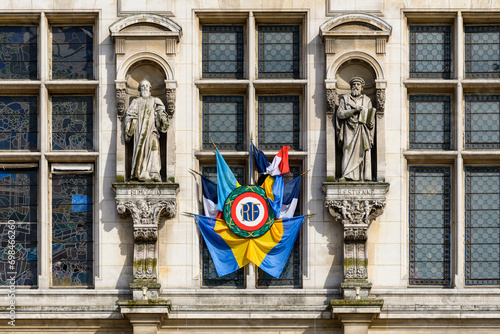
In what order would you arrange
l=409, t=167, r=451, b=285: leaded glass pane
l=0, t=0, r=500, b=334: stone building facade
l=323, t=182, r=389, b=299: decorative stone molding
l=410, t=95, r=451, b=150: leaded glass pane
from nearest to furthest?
l=323, t=182, r=389, b=299: decorative stone molding < l=0, t=0, r=500, b=334: stone building facade < l=409, t=167, r=451, b=285: leaded glass pane < l=410, t=95, r=451, b=150: leaded glass pane

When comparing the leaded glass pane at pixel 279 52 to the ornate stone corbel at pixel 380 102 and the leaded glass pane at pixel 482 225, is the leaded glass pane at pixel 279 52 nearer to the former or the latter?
the ornate stone corbel at pixel 380 102

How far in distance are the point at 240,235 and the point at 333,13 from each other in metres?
4.17

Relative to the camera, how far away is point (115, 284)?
23.8 metres

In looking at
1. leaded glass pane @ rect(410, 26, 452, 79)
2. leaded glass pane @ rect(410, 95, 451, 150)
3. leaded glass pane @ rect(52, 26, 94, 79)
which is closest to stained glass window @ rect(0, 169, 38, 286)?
leaded glass pane @ rect(52, 26, 94, 79)

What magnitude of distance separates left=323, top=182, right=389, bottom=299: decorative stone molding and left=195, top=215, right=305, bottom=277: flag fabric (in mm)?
731

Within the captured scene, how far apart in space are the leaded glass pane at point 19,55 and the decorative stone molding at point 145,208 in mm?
2752

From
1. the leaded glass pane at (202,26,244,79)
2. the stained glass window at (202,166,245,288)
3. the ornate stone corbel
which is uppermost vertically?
the leaded glass pane at (202,26,244,79)

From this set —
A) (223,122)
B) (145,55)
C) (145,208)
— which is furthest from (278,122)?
(145,208)

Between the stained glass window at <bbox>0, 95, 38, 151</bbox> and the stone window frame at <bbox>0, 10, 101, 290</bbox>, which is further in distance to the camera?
the stained glass window at <bbox>0, 95, 38, 151</bbox>

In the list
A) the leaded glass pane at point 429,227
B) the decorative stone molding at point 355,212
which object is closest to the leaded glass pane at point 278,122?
the decorative stone molding at point 355,212

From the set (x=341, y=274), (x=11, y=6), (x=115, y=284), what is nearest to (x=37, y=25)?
(x=11, y=6)

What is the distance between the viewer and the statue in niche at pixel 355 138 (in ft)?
77.5

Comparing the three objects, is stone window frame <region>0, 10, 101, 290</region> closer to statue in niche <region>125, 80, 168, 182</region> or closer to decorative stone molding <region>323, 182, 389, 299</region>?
statue in niche <region>125, 80, 168, 182</region>

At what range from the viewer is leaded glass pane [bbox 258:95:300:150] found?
24.3 m
